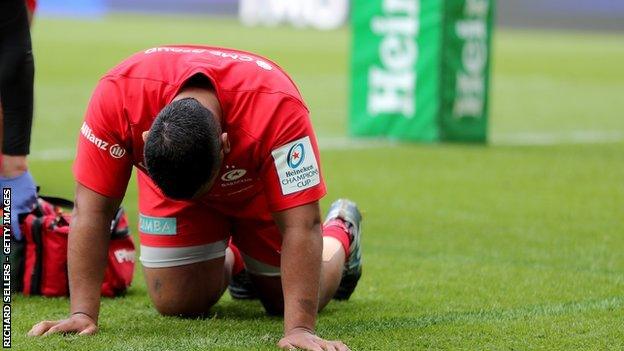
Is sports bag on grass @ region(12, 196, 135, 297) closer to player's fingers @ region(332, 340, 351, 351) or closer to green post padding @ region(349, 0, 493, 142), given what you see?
player's fingers @ region(332, 340, 351, 351)

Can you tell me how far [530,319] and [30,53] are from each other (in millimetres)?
2435

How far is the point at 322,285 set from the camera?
4.99 meters

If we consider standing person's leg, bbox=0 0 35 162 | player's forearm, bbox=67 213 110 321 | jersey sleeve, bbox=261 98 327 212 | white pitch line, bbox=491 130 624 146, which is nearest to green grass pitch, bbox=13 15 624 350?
white pitch line, bbox=491 130 624 146

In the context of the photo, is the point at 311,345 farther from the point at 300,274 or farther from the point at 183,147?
the point at 183,147

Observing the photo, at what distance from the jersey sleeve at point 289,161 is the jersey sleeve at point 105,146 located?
48 centimetres

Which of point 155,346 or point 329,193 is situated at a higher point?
point 155,346

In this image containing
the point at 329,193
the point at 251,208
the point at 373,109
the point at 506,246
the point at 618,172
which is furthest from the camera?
the point at 373,109

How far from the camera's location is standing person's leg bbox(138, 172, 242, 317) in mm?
4938

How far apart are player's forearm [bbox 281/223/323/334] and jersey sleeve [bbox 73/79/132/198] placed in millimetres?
604

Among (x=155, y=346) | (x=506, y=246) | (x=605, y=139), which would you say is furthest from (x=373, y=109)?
(x=155, y=346)

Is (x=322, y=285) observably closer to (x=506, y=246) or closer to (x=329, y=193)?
(x=506, y=246)

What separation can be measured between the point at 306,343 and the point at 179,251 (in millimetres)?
967

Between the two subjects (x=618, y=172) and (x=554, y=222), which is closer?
(x=554, y=222)

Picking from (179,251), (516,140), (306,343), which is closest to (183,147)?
(306,343)
